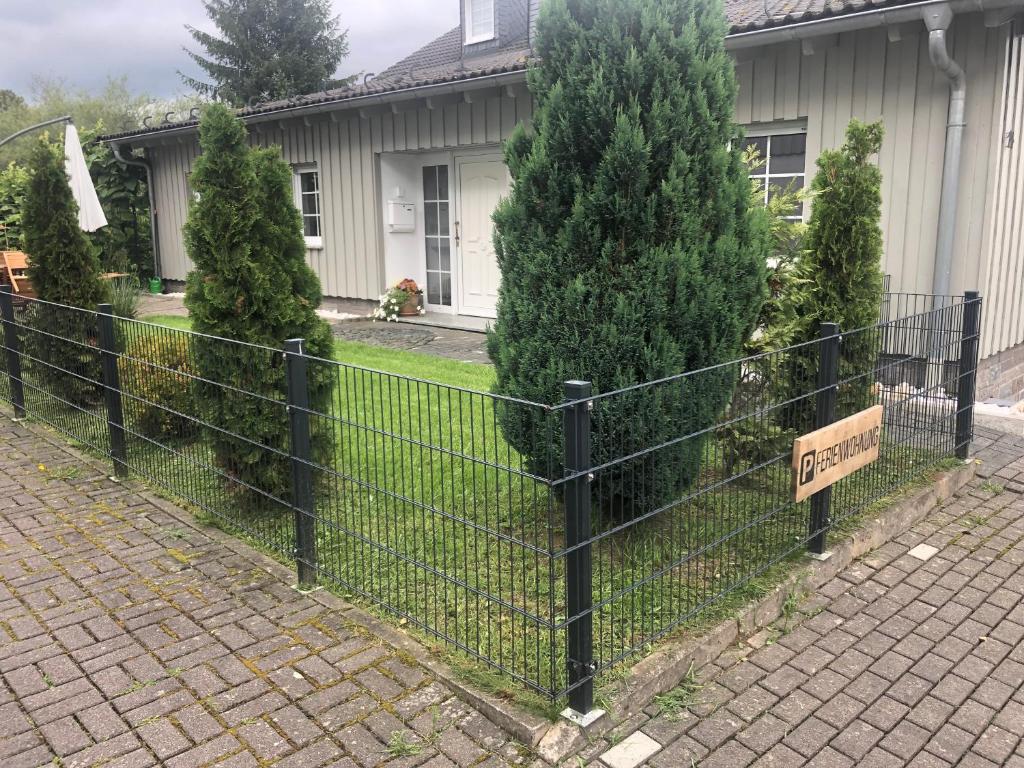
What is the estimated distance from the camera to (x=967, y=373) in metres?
5.63

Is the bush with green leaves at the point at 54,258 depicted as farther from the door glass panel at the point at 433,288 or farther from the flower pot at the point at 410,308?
the door glass panel at the point at 433,288

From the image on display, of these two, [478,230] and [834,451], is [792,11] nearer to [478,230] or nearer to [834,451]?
[478,230]

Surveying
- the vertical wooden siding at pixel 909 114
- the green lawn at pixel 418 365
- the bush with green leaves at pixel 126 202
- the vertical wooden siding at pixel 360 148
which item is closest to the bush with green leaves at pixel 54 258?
the green lawn at pixel 418 365

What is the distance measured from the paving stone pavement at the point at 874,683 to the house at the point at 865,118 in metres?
3.74

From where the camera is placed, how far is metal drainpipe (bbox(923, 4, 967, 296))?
6570 mm

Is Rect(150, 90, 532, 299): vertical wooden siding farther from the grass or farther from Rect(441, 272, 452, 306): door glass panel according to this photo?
the grass

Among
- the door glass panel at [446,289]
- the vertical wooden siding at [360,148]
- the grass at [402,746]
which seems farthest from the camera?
the door glass panel at [446,289]

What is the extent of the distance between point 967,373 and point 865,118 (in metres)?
3.19

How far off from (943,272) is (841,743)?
216 inches

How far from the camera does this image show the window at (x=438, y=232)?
1267 centimetres

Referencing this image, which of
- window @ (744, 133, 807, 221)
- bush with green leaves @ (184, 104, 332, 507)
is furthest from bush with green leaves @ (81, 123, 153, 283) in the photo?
bush with green leaves @ (184, 104, 332, 507)

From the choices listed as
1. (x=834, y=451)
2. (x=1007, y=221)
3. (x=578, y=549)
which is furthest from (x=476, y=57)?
(x=578, y=549)

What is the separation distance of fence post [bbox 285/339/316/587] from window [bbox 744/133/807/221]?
5933mm

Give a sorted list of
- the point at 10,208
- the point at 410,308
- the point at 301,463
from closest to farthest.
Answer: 1. the point at 301,463
2. the point at 410,308
3. the point at 10,208
